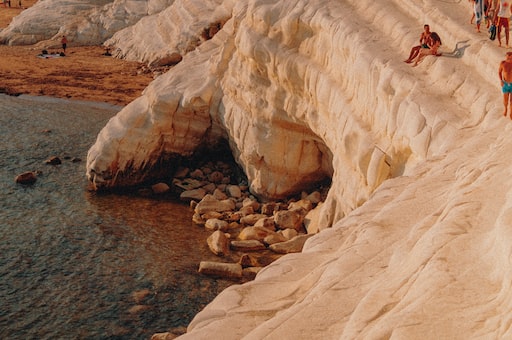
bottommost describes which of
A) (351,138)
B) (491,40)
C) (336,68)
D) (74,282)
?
(74,282)

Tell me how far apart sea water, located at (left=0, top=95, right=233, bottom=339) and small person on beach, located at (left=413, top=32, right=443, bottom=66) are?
6057 mm

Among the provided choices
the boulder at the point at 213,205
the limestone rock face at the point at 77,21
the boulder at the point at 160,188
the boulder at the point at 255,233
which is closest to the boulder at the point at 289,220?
the boulder at the point at 255,233

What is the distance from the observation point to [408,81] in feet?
38.5

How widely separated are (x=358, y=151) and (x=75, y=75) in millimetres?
23013

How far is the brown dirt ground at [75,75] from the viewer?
98.9 ft

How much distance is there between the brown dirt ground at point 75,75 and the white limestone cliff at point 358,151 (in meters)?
9.47

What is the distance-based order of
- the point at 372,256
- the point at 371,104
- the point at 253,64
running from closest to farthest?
the point at 372,256 < the point at 371,104 < the point at 253,64

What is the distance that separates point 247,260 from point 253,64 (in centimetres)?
531

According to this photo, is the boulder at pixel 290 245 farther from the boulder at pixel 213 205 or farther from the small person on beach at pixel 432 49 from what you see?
the small person on beach at pixel 432 49

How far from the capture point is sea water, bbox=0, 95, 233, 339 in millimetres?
13195

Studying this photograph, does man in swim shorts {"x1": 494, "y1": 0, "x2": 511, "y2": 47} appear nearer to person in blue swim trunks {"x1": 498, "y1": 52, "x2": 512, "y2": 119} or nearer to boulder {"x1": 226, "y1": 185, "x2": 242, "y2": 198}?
person in blue swim trunks {"x1": 498, "y1": 52, "x2": 512, "y2": 119}

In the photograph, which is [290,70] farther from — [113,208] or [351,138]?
[113,208]

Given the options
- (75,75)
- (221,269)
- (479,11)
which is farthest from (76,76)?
Answer: (479,11)

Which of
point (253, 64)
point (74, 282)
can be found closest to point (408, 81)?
point (253, 64)
